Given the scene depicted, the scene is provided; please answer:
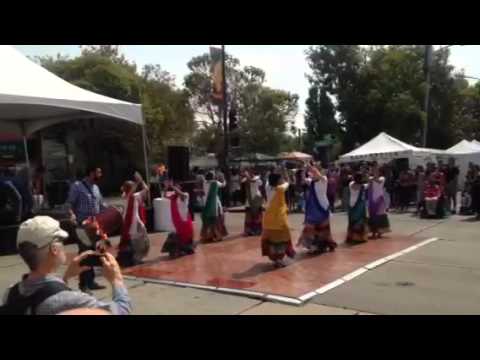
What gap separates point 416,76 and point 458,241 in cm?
3519

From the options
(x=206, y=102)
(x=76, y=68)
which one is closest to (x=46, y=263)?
(x=76, y=68)

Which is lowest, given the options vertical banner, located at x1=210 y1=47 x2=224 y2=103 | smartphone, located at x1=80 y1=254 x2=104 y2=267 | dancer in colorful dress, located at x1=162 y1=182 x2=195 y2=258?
dancer in colorful dress, located at x1=162 y1=182 x2=195 y2=258

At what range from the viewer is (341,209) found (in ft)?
62.8

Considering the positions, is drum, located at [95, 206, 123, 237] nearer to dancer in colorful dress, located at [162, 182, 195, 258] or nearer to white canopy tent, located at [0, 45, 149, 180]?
dancer in colorful dress, located at [162, 182, 195, 258]

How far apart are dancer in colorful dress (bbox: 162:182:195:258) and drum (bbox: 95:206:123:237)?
3.43 ft

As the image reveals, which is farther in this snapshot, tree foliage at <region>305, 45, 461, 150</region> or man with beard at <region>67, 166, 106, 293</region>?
tree foliage at <region>305, 45, 461, 150</region>

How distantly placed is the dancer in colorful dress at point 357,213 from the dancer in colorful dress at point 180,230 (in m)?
3.37

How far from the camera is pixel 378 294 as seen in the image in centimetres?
696

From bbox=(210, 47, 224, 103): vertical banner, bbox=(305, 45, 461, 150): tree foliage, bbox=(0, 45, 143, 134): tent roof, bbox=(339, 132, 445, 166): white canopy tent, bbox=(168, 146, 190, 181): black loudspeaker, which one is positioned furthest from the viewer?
bbox=(305, 45, 461, 150): tree foliage

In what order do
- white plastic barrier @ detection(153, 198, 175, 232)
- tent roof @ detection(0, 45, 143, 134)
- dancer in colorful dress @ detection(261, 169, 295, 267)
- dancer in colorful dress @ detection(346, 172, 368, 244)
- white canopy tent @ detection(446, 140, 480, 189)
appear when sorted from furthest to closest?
white canopy tent @ detection(446, 140, 480, 189), white plastic barrier @ detection(153, 198, 175, 232), dancer in colorful dress @ detection(346, 172, 368, 244), tent roof @ detection(0, 45, 143, 134), dancer in colorful dress @ detection(261, 169, 295, 267)

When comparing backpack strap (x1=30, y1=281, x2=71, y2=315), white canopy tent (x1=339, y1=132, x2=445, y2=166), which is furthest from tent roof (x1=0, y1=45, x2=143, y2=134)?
white canopy tent (x1=339, y1=132, x2=445, y2=166)

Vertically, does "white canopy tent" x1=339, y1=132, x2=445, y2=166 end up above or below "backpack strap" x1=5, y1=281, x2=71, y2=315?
above

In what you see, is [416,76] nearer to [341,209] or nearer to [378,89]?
[378,89]

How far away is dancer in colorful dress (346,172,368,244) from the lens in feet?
36.4
